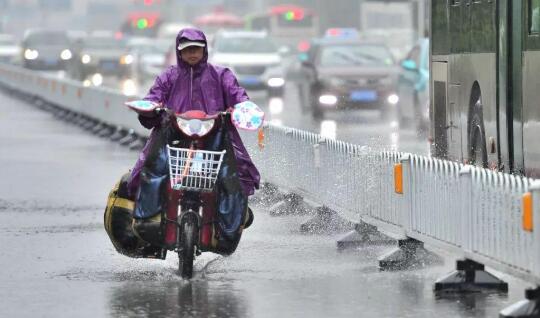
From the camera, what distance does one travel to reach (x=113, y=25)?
130m

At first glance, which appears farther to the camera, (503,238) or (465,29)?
(465,29)

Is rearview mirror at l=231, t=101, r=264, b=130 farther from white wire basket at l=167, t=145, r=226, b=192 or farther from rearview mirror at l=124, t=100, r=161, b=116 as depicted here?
rearview mirror at l=124, t=100, r=161, b=116

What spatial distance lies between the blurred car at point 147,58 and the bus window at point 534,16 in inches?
1819

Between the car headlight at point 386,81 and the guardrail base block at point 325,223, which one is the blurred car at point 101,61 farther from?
the guardrail base block at point 325,223

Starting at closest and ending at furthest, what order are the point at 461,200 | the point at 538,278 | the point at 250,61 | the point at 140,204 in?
the point at 538,278 → the point at 461,200 → the point at 140,204 → the point at 250,61

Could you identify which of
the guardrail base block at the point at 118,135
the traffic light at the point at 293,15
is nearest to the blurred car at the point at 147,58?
the traffic light at the point at 293,15

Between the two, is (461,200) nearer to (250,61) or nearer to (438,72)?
(438,72)

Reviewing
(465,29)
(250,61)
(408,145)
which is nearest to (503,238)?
(465,29)

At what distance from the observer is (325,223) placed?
15102 mm

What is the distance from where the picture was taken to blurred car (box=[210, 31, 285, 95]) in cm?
4650

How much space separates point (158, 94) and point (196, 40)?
0.45 m

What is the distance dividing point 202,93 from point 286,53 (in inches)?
2256

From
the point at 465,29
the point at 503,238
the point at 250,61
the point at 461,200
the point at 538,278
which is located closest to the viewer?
the point at 538,278

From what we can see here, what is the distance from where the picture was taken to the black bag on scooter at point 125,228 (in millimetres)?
11938
